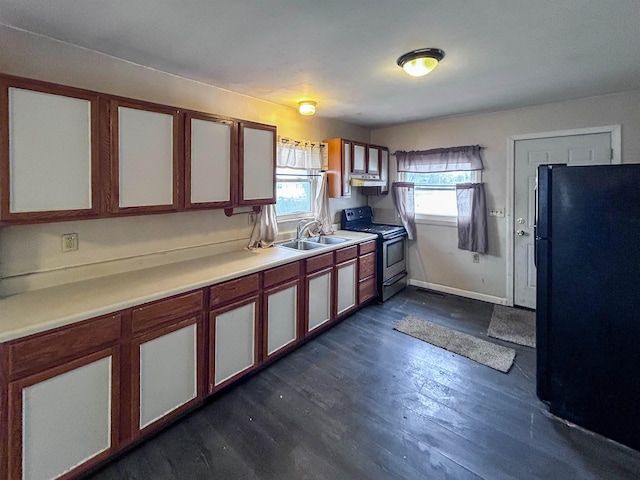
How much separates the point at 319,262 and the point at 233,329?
3.57 feet

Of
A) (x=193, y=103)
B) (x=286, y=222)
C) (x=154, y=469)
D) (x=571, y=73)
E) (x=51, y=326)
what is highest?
(x=571, y=73)

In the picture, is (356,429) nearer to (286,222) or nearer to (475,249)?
(286,222)

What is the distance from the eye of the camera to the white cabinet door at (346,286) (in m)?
3.42

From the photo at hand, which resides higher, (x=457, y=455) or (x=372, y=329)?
(x=372, y=329)

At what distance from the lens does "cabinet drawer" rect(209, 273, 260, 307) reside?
219 centimetres

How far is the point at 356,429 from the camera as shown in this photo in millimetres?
2020

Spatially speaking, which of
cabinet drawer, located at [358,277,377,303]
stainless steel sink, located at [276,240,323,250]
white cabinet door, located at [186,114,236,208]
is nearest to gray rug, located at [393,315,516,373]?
cabinet drawer, located at [358,277,377,303]

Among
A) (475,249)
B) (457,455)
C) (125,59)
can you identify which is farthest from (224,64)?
(475,249)

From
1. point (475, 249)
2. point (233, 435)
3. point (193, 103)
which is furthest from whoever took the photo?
point (475, 249)

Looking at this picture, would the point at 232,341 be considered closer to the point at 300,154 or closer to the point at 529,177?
the point at 300,154

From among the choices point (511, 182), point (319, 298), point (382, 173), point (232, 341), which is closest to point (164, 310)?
point (232, 341)

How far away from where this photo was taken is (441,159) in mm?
4254

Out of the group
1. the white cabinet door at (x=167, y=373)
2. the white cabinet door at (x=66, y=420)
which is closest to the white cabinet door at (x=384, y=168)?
the white cabinet door at (x=167, y=373)

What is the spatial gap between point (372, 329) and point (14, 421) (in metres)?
2.77
